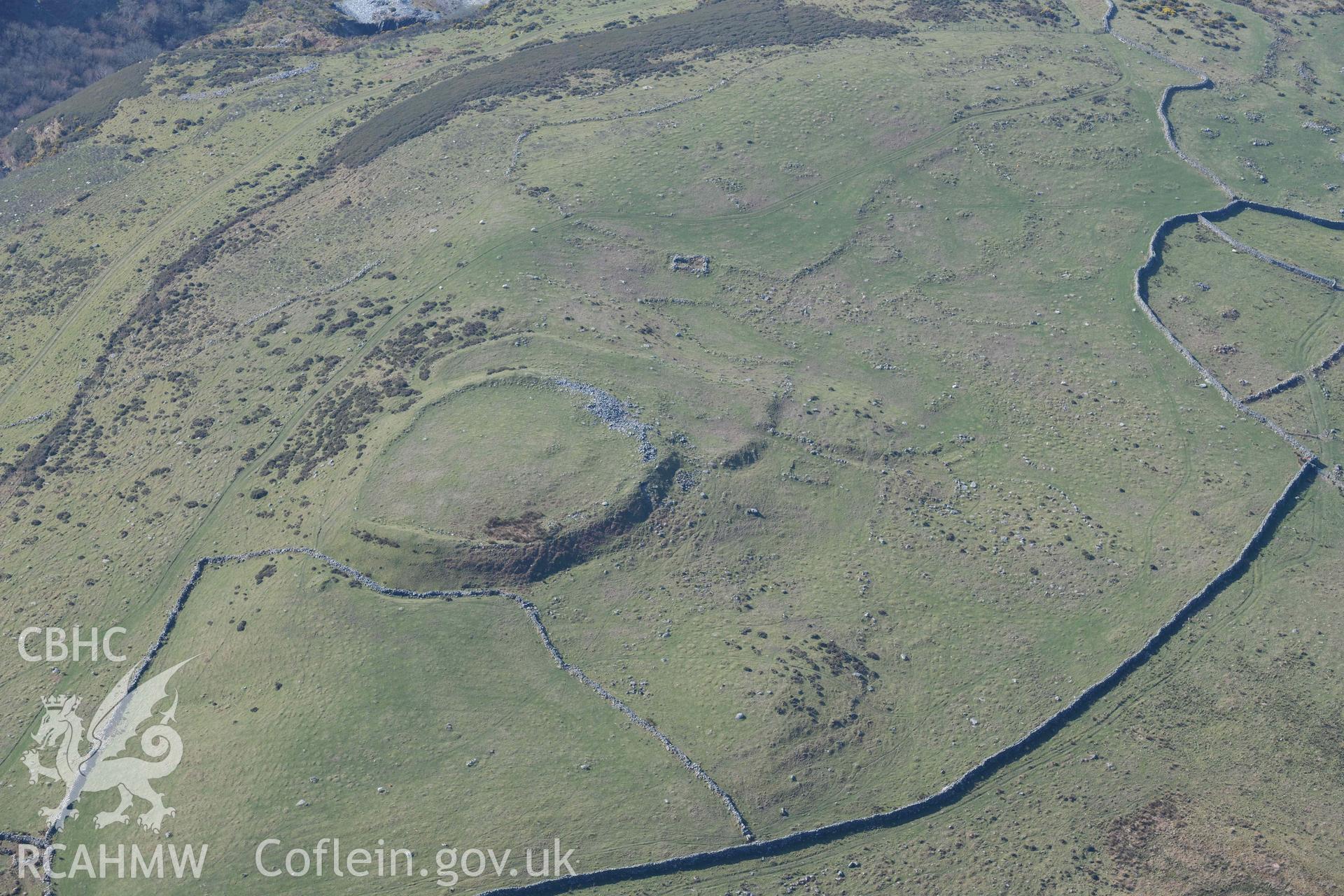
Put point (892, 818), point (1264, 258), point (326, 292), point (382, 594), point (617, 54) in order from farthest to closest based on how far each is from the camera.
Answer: point (617, 54) → point (326, 292) → point (1264, 258) → point (382, 594) → point (892, 818)

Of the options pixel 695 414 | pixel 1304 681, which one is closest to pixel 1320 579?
pixel 1304 681

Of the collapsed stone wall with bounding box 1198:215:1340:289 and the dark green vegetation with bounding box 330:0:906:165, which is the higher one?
the dark green vegetation with bounding box 330:0:906:165

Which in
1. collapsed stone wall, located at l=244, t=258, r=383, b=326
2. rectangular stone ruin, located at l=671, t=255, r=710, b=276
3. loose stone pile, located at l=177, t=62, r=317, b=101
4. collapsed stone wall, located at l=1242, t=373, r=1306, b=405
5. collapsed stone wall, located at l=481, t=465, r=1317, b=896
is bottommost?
collapsed stone wall, located at l=481, t=465, r=1317, b=896

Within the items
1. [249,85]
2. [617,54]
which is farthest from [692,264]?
[249,85]

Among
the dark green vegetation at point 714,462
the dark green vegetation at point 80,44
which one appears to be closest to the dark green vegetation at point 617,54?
the dark green vegetation at point 714,462

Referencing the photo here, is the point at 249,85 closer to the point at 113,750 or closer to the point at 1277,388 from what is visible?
the point at 113,750

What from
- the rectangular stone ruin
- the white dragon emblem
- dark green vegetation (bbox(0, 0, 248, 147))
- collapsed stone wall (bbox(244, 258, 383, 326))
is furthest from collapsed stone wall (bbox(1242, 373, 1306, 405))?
dark green vegetation (bbox(0, 0, 248, 147))

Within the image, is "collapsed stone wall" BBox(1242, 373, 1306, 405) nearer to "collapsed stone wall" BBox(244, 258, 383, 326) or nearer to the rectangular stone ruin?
the rectangular stone ruin

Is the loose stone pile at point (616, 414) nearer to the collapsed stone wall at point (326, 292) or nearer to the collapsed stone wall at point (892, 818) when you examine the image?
the collapsed stone wall at point (892, 818)
